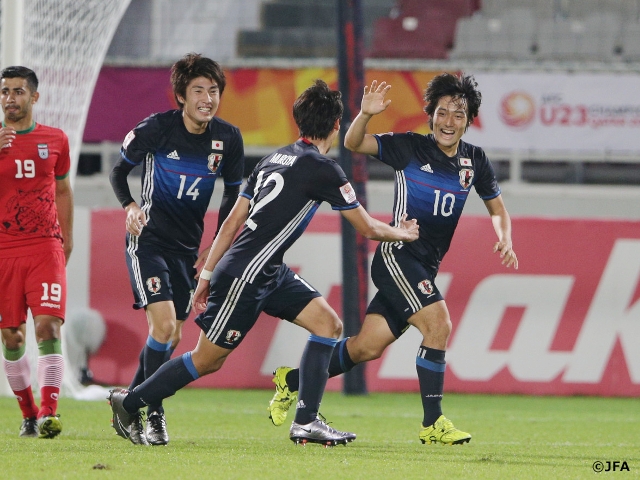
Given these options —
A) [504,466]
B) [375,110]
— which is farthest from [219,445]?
[375,110]

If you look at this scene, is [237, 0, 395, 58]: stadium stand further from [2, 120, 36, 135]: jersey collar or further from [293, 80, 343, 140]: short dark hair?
[293, 80, 343, 140]: short dark hair

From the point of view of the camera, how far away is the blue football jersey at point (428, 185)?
255 inches

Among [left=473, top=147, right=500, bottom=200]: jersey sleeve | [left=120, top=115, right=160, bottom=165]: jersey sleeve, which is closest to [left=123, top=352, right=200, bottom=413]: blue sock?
[left=120, top=115, right=160, bottom=165]: jersey sleeve

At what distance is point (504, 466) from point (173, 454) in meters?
1.64

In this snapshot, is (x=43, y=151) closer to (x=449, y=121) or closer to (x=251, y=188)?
(x=251, y=188)

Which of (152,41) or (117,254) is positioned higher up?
(152,41)

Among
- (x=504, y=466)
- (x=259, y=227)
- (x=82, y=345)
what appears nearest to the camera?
(x=504, y=466)

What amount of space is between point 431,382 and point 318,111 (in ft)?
5.59

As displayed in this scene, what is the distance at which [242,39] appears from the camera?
49.4 ft

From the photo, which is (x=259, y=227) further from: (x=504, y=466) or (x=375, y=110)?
(x=504, y=466)

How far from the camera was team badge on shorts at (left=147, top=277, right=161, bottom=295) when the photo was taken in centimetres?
614

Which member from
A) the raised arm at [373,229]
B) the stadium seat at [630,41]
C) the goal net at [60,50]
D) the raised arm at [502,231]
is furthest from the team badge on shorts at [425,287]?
the stadium seat at [630,41]

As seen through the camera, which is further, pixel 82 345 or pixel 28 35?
pixel 82 345

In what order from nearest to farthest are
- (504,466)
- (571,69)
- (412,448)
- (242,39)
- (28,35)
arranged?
(504,466)
(412,448)
(28,35)
(571,69)
(242,39)
